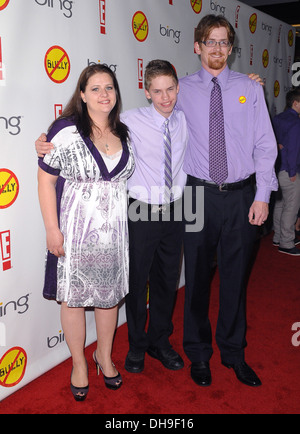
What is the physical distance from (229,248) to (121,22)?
5.05 ft

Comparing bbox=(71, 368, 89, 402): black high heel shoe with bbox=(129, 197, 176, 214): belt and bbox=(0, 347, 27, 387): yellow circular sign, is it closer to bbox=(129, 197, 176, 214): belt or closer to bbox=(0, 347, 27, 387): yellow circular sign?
bbox=(0, 347, 27, 387): yellow circular sign

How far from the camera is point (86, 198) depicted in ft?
6.57

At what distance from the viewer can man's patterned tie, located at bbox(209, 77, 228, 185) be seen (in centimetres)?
217

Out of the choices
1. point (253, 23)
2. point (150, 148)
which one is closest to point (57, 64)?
point (150, 148)

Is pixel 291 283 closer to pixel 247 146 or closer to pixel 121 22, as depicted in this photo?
pixel 247 146

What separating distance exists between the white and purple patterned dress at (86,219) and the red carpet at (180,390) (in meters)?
0.53

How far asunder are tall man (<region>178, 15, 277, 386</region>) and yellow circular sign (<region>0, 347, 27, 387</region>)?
3.13 ft

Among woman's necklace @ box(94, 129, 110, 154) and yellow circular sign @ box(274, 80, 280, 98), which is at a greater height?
yellow circular sign @ box(274, 80, 280, 98)

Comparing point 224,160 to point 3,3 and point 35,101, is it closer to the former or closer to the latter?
point 35,101

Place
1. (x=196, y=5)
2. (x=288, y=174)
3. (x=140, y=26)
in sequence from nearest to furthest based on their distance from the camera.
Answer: (x=140, y=26), (x=196, y=5), (x=288, y=174)

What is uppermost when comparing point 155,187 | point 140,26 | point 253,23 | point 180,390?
point 253,23

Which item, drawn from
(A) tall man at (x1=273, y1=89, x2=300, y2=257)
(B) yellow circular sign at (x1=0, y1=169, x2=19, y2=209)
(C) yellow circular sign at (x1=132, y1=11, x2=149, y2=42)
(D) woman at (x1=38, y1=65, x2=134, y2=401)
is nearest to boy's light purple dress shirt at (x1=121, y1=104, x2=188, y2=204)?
(D) woman at (x1=38, y1=65, x2=134, y2=401)

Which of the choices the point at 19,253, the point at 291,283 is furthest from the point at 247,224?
the point at 291,283

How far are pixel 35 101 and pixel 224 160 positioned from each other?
0.99 m
